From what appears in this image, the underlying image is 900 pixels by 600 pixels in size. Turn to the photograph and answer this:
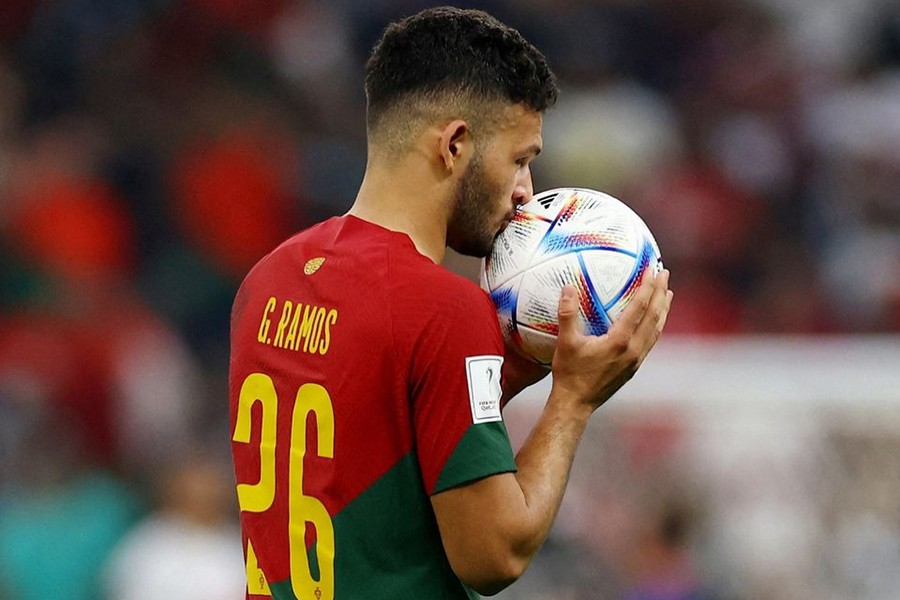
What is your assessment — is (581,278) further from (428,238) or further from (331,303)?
(331,303)

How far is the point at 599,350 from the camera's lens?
3.02m

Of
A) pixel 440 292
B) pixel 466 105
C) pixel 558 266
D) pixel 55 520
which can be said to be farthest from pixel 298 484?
pixel 55 520

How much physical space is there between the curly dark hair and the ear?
5cm

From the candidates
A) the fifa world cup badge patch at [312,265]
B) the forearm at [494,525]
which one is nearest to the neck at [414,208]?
the fifa world cup badge patch at [312,265]

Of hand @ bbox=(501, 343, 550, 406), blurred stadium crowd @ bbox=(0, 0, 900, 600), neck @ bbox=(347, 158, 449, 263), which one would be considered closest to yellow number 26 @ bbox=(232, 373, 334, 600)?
neck @ bbox=(347, 158, 449, 263)

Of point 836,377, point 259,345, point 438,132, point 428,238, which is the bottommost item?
point 836,377

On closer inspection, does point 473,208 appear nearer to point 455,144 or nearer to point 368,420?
point 455,144

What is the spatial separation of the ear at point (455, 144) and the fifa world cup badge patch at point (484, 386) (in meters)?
0.42

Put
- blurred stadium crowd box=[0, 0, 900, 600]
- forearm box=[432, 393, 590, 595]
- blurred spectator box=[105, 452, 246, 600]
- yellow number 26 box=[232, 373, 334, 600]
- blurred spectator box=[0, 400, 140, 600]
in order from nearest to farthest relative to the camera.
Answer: forearm box=[432, 393, 590, 595] → yellow number 26 box=[232, 373, 334, 600] → blurred spectator box=[105, 452, 246, 600] → blurred spectator box=[0, 400, 140, 600] → blurred stadium crowd box=[0, 0, 900, 600]

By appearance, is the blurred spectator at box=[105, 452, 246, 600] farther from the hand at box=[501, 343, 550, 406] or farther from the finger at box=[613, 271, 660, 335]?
the finger at box=[613, 271, 660, 335]

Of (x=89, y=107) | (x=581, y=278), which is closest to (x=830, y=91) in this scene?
(x=89, y=107)

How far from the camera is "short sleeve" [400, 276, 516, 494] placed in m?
2.78

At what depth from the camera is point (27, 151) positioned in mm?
9461

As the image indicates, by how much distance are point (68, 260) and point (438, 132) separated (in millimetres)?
6234
